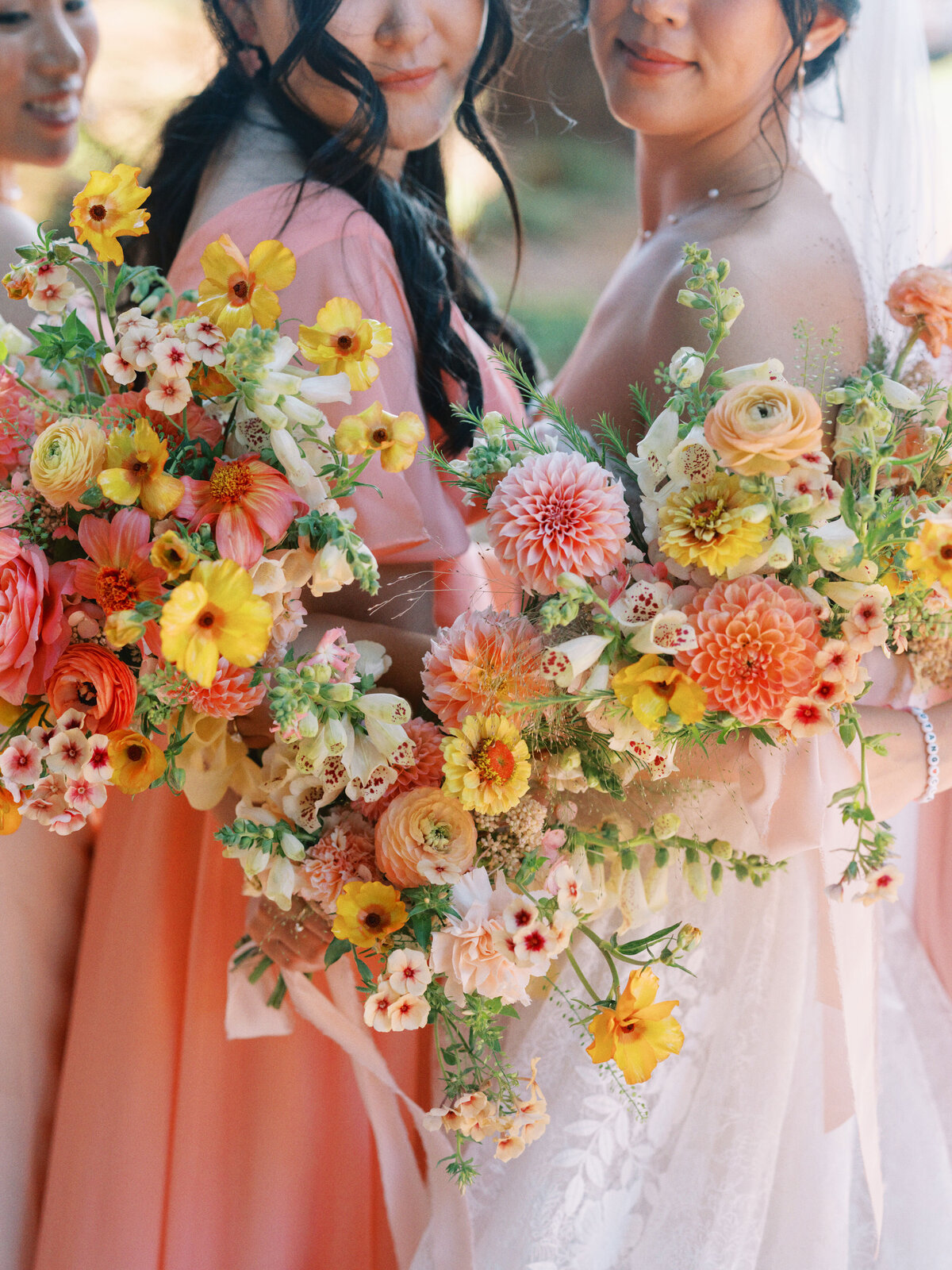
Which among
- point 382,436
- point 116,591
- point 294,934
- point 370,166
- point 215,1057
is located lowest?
point 215,1057

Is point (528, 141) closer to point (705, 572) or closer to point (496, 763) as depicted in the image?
point (705, 572)

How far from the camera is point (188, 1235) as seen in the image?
0.97 meters

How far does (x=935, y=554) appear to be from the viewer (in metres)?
0.69

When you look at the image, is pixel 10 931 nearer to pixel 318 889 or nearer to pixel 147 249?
pixel 318 889

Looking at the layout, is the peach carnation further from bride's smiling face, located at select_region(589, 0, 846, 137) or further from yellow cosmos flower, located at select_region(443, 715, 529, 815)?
bride's smiling face, located at select_region(589, 0, 846, 137)

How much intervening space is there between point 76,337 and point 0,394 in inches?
3.2

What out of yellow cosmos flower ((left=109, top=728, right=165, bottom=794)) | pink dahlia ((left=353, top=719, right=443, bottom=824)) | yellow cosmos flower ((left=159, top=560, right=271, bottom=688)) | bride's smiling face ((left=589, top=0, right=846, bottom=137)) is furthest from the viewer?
bride's smiling face ((left=589, top=0, right=846, bottom=137))

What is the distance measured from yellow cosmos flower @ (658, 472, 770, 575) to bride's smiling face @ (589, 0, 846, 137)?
0.49 metres

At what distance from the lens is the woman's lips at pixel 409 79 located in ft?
3.17

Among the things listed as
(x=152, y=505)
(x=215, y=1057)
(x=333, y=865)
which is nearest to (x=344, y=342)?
(x=152, y=505)

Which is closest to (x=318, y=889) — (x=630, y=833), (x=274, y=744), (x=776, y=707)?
(x=274, y=744)

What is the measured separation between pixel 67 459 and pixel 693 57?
2.33ft

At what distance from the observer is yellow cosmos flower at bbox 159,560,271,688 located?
61 centimetres

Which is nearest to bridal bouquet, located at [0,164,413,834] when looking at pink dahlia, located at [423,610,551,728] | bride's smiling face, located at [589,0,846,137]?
pink dahlia, located at [423,610,551,728]
